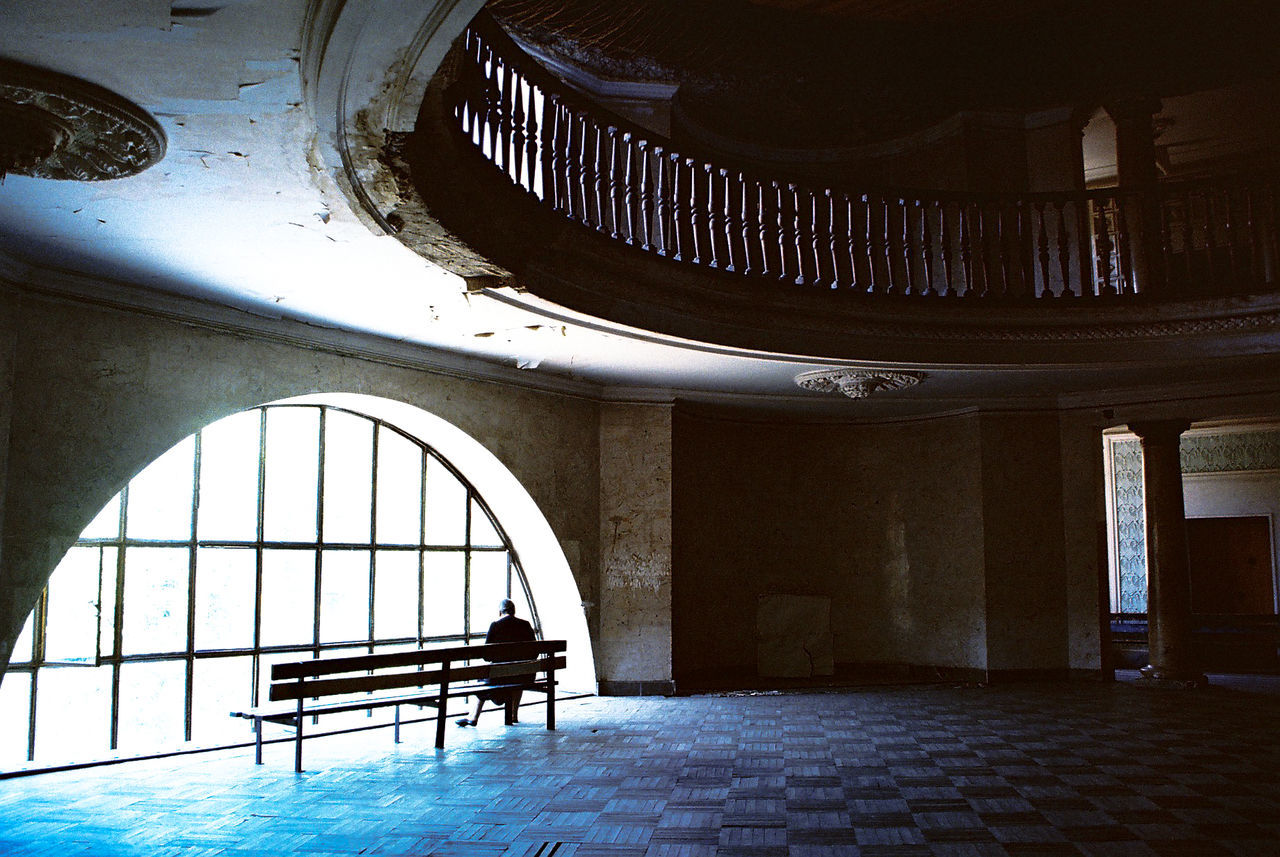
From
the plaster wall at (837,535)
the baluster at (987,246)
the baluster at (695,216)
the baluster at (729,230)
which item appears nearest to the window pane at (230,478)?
the baluster at (695,216)

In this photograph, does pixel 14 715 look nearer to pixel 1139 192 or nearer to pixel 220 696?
pixel 220 696

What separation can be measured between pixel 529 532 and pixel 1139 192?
292 inches

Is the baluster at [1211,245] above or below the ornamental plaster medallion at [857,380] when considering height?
above

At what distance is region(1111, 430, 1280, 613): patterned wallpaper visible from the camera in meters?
16.0

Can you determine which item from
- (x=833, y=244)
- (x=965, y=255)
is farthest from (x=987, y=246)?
(x=833, y=244)

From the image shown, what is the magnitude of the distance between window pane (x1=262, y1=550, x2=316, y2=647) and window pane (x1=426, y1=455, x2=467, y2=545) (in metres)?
1.52

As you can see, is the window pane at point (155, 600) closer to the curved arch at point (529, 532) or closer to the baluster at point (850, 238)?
the curved arch at point (529, 532)

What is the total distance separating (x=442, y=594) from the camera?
413 inches

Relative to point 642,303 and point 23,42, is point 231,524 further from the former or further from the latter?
point 23,42

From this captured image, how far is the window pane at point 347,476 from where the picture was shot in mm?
9492

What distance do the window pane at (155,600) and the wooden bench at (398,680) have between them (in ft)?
3.76

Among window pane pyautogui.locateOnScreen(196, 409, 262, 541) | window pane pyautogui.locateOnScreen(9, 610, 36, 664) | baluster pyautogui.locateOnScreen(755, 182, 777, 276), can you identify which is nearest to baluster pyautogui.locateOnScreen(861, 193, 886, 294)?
baluster pyautogui.locateOnScreen(755, 182, 777, 276)

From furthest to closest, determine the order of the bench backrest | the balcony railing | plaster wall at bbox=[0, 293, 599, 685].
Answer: the balcony railing
the bench backrest
plaster wall at bbox=[0, 293, 599, 685]

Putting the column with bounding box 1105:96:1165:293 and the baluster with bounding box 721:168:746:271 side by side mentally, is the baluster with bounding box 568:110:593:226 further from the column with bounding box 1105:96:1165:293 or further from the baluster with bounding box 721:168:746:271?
the column with bounding box 1105:96:1165:293
